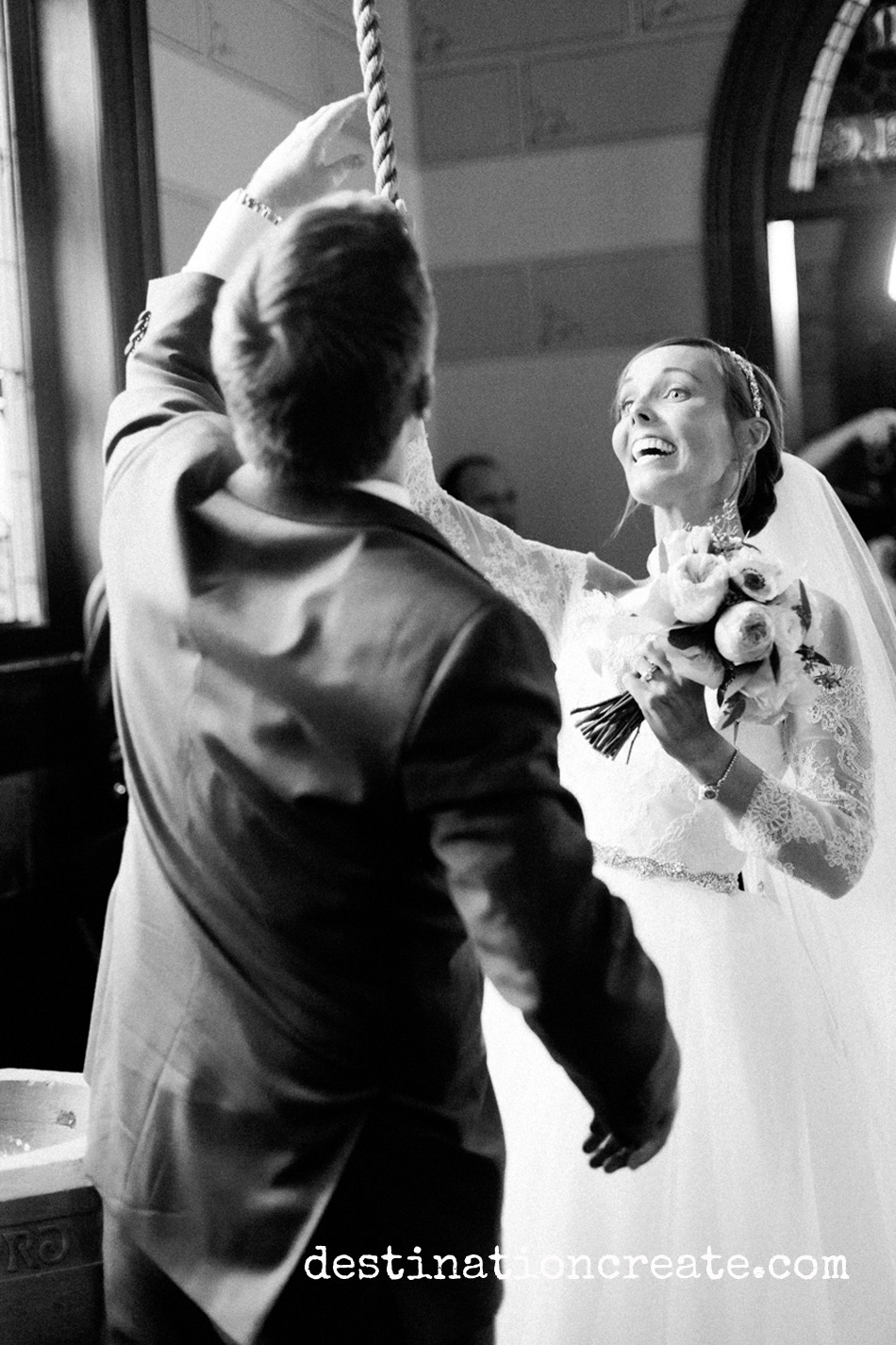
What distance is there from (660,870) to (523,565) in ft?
1.58

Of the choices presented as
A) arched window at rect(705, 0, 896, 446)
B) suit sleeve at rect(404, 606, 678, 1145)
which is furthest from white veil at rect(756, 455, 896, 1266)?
arched window at rect(705, 0, 896, 446)

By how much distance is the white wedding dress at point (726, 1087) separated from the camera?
1.71 metres

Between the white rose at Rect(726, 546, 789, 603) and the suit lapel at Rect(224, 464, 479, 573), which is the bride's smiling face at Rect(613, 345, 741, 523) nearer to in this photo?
the white rose at Rect(726, 546, 789, 603)

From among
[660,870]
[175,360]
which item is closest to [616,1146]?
[175,360]

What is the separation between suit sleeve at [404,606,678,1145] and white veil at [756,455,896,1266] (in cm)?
99

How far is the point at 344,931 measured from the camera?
1.01 metres

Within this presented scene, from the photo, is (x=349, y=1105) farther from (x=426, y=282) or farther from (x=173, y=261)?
(x=173, y=261)

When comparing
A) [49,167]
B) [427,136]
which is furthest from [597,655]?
[427,136]

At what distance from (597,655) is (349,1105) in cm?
108

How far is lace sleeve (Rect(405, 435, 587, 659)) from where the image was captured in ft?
6.68

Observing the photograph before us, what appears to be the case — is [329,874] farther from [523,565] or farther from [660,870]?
[523,565]

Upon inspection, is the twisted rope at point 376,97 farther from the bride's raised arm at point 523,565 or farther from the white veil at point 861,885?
the white veil at point 861,885

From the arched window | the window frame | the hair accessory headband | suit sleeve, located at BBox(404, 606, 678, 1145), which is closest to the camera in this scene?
suit sleeve, located at BBox(404, 606, 678, 1145)

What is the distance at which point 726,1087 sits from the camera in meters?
1.82
